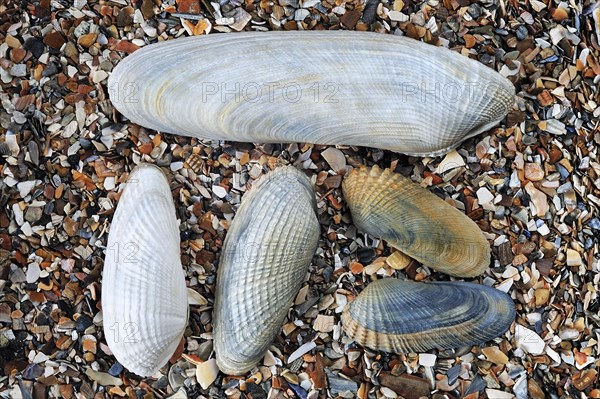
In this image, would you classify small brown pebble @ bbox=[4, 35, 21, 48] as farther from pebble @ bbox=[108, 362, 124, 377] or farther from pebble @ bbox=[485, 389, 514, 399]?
pebble @ bbox=[485, 389, 514, 399]

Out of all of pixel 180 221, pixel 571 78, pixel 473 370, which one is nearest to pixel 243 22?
pixel 180 221

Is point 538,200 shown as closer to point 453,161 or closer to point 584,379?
point 453,161

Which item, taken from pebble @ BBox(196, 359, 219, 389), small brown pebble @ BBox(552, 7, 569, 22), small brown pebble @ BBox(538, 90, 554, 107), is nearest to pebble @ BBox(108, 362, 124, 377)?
pebble @ BBox(196, 359, 219, 389)

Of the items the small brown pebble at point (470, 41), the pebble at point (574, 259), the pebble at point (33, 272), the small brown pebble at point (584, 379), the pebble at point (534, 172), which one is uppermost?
the small brown pebble at point (470, 41)

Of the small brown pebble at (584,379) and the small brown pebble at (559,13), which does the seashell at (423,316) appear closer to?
the small brown pebble at (584,379)

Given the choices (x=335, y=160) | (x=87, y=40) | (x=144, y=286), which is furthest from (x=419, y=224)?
(x=87, y=40)

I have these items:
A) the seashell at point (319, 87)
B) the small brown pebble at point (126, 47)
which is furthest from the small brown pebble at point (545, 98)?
the small brown pebble at point (126, 47)

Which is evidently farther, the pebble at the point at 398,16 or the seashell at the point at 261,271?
the pebble at the point at 398,16
